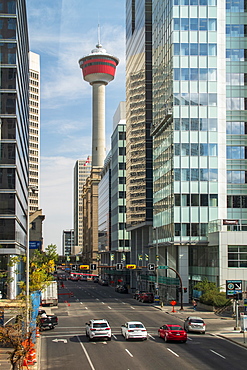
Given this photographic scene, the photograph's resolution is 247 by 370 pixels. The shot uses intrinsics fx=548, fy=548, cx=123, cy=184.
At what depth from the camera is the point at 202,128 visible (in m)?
83.9

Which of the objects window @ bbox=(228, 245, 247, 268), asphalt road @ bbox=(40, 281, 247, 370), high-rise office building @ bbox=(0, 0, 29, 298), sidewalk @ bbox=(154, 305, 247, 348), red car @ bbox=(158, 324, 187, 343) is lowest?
sidewalk @ bbox=(154, 305, 247, 348)

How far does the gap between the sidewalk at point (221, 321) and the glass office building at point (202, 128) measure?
39.7 ft

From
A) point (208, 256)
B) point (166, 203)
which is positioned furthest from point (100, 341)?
point (166, 203)

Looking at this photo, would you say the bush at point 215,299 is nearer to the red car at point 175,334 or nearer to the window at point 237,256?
the window at point 237,256

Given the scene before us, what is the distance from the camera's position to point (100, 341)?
42375 millimetres

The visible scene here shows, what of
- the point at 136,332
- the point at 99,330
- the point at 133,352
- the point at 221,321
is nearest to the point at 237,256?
the point at 221,321

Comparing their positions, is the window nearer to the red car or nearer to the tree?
the tree

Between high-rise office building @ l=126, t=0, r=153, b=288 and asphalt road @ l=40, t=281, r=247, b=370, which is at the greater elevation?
high-rise office building @ l=126, t=0, r=153, b=288

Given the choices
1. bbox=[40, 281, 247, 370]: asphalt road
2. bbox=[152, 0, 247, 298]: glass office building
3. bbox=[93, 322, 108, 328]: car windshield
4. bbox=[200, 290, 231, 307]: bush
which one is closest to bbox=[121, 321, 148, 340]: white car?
bbox=[40, 281, 247, 370]: asphalt road

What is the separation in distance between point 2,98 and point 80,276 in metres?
134

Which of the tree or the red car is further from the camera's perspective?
the tree

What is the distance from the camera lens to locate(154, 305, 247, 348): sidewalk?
4491cm

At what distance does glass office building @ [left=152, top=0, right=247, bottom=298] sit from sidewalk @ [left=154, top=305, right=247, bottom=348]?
12110 millimetres

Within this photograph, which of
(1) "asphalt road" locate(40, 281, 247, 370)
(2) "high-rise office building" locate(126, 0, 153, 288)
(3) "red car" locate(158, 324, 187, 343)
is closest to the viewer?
(1) "asphalt road" locate(40, 281, 247, 370)
